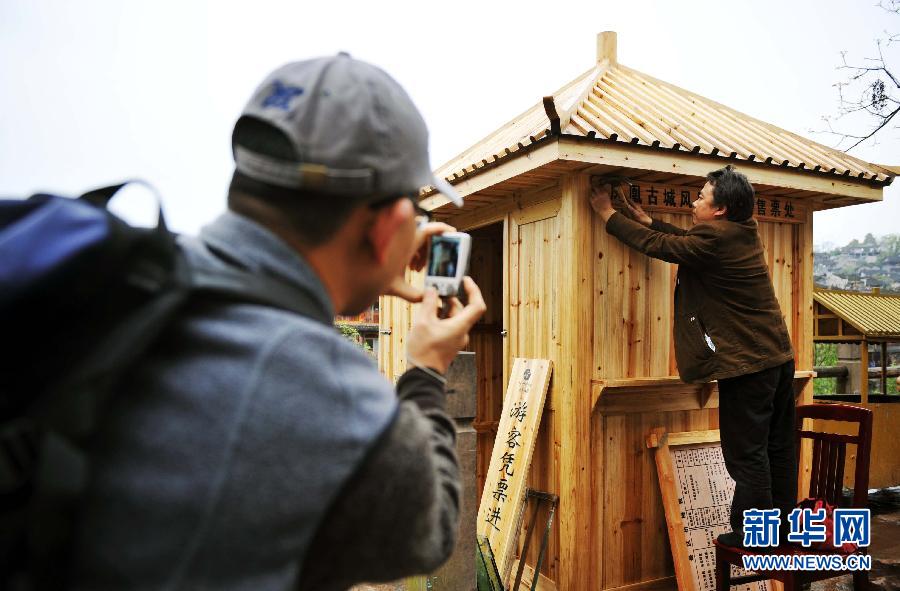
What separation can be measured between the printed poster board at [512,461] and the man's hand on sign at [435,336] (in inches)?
136

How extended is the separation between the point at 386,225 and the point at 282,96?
0.28 metres

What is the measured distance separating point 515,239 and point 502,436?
170 cm

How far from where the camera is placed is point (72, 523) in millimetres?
767

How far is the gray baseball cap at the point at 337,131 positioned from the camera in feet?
3.27

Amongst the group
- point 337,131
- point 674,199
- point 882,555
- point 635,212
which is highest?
point 674,199

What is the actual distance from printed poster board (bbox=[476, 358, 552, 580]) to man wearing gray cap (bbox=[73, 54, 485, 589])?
367cm

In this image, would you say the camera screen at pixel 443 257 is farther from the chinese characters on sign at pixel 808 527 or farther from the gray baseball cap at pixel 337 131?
the chinese characters on sign at pixel 808 527

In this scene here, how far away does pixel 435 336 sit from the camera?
1.33 meters

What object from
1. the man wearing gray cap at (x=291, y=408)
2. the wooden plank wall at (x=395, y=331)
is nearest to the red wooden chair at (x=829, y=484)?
the man wearing gray cap at (x=291, y=408)

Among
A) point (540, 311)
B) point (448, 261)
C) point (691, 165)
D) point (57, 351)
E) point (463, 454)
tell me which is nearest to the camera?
point (57, 351)

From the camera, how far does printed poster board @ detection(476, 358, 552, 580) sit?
459cm

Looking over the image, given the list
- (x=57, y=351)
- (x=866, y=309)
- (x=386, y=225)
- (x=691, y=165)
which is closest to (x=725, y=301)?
(x=691, y=165)

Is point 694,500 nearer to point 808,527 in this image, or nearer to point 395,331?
point 808,527

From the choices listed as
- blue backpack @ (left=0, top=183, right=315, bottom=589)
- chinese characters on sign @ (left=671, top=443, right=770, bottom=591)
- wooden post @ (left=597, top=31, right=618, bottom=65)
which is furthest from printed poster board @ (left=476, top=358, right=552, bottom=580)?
blue backpack @ (left=0, top=183, right=315, bottom=589)
